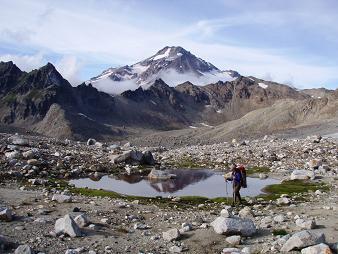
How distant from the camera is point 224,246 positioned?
2223 cm

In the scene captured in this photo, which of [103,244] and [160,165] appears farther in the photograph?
[160,165]

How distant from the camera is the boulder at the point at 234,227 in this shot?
23250mm

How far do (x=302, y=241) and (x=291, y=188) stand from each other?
82.1ft

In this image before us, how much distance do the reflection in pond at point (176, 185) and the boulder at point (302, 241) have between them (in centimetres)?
2100

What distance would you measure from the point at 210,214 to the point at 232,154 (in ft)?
166

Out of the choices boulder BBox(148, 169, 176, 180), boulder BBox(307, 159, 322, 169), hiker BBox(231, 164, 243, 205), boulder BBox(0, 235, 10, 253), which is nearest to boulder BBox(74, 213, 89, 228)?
boulder BBox(0, 235, 10, 253)

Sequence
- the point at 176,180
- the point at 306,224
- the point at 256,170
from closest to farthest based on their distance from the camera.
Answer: the point at 306,224 < the point at 176,180 < the point at 256,170

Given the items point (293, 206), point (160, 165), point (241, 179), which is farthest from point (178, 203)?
point (160, 165)

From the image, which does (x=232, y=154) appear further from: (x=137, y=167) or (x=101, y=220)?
(x=101, y=220)

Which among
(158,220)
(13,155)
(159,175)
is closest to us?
(158,220)

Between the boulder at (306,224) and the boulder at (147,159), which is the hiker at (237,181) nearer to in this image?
the boulder at (306,224)

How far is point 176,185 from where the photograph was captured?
173 feet

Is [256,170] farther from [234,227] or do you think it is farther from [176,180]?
[234,227]

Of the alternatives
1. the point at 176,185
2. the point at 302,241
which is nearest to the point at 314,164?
the point at 176,185
